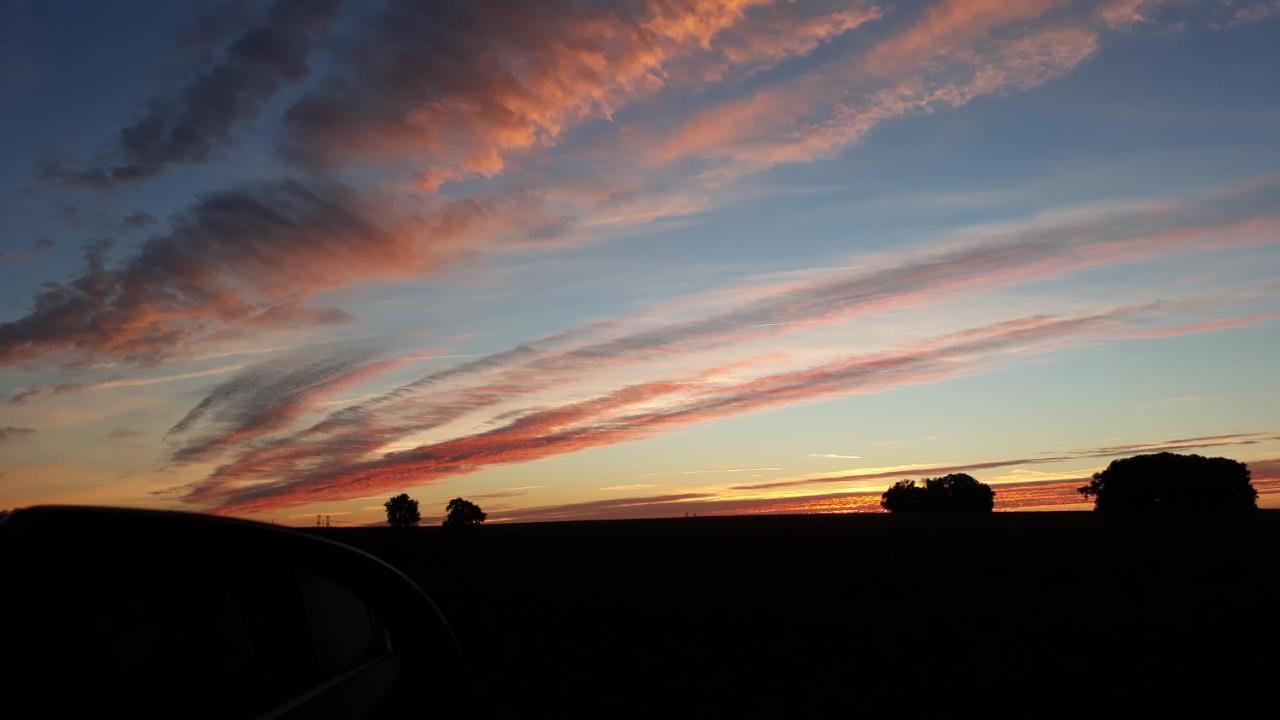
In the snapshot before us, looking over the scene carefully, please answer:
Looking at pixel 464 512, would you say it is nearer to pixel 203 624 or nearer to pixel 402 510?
pixel 402 510

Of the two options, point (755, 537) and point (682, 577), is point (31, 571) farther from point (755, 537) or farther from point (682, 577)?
point (755, 537)

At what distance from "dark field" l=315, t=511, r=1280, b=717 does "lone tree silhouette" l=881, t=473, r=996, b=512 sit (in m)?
85.7

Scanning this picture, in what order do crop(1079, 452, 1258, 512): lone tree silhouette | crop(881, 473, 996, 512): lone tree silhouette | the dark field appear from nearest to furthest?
the dark field < crop(1079, 452, 1258, 512): lone tree silhouette < crop(881, 473, 996, 512): lone tree silhouette

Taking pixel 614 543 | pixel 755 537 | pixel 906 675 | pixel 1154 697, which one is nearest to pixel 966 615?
pixel 906 675

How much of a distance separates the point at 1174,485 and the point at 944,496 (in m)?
29.0

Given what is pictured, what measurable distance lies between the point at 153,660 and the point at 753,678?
34.3 feet

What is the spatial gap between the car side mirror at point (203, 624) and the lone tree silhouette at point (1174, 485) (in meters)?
97.8

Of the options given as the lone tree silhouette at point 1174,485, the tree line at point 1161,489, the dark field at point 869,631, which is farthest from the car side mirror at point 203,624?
the lone tree silhouette at point 1174,485

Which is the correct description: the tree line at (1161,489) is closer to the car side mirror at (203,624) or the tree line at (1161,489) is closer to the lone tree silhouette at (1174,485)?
the lone tree silhouette at (1174,485)

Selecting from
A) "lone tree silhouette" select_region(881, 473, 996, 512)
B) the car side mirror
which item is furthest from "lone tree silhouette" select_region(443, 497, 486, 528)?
the car side mirror

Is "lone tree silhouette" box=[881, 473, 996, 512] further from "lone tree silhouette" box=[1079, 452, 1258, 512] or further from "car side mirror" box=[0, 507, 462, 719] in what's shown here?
"car side mirror" box=[0, 507, 462, 719]

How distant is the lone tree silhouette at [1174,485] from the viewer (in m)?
86.8

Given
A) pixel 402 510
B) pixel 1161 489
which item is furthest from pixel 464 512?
pixel 1161 489

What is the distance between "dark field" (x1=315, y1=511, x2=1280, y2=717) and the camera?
10.3 metres
